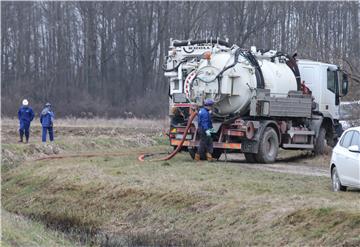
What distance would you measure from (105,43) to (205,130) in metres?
45.2

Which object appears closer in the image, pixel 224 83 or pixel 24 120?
pixel 224 83

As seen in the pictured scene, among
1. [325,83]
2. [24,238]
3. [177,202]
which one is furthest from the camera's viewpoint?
[325,83]

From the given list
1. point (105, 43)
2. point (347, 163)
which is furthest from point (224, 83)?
point (105, 43)

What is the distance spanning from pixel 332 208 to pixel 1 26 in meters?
52.7

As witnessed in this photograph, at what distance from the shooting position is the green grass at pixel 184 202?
39.7ft

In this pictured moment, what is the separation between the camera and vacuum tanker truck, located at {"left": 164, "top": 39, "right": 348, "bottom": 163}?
21.5 metres

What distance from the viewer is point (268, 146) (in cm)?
2228

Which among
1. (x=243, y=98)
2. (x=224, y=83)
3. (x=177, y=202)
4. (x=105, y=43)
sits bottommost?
(x=177, y=202)

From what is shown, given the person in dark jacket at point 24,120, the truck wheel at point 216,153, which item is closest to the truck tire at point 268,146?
Result: the truck wheel at point 216,153

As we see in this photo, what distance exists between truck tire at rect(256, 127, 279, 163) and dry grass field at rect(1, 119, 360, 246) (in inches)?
20.2

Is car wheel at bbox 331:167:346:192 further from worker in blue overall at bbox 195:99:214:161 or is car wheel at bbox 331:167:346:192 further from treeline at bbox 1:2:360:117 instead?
treeline at bbox 1:2:360:117

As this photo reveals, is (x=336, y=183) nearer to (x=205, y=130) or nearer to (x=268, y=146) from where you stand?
(x=205, y=130)

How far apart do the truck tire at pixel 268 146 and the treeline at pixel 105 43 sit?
35286mm

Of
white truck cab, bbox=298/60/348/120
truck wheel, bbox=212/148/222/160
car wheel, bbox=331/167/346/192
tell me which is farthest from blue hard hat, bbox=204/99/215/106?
car wheel, bbox=331/167/346/192
